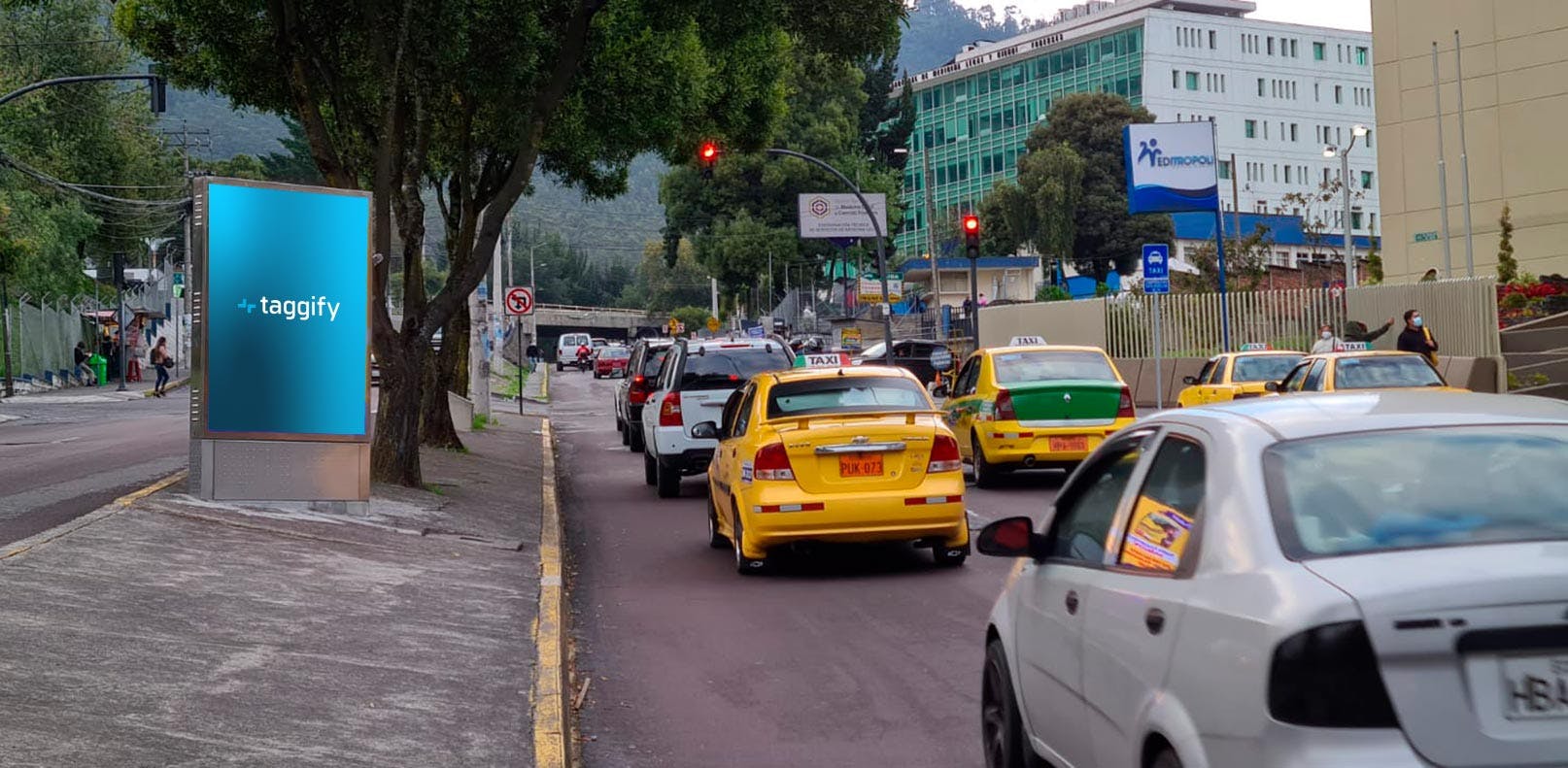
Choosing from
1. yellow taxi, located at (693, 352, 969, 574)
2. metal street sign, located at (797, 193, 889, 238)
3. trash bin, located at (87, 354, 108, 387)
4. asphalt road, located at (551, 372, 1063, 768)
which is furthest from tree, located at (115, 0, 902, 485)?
metal street sign, located at (797, 193, 889, 238)

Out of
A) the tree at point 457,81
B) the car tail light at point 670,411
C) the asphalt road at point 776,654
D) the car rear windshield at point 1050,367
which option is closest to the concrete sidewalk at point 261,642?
the asphalt road at point 776,654

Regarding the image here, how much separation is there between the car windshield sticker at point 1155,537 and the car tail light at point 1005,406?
43.5 ft

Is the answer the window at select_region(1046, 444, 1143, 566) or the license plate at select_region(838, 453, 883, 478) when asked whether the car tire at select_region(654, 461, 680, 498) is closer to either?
the license plate at select_region(838, 453, 883, 478)

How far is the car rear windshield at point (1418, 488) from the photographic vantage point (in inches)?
161

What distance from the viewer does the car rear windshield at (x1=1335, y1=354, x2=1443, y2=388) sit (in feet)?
57.7

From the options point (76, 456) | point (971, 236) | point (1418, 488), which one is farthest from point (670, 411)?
point (1418, 488)

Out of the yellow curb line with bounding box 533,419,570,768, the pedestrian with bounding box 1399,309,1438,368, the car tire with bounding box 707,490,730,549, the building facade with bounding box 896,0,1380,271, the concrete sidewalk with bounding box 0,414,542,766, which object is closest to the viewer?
the concrete sidewalk with bounding box 0,414,542,766

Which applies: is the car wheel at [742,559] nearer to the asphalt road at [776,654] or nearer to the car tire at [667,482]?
the asphalt road at [776,654]

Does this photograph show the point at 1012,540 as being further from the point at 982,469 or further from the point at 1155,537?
the point at 982,469

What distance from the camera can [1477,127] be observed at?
164 ft

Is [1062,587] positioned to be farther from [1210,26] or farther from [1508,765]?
[1210,26]

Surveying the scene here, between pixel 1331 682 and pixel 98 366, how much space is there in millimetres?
60206

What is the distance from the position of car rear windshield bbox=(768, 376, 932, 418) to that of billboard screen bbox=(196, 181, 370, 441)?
3.59 m

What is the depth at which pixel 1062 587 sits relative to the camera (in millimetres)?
5441
